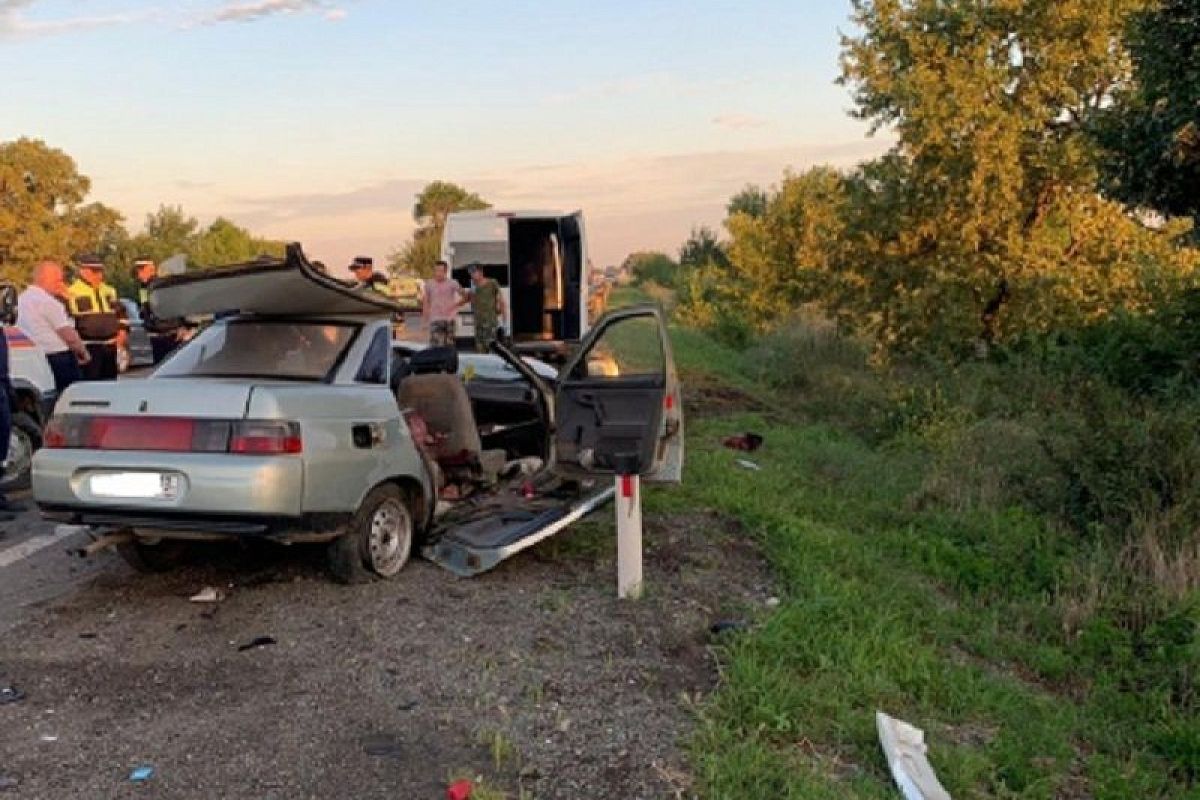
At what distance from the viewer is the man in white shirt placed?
8469mm

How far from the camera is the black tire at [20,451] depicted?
838cm

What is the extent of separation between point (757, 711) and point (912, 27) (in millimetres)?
13449

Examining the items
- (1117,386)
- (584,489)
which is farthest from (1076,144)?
(584,489)

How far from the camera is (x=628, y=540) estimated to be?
5.30m

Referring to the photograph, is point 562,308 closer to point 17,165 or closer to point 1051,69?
point 1051,69

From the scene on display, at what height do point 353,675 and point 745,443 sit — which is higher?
point 353,675

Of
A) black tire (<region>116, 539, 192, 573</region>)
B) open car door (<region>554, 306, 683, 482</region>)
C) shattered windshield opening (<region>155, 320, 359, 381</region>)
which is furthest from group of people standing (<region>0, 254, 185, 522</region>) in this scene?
open car door (<region>554, 306, 683, 482</region>)

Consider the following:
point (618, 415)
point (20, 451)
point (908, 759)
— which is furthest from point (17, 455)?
point (908, 759)

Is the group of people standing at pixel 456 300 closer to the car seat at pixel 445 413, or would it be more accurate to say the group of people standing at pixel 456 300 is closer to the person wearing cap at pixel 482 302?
the person wearing cap at pixel 482 302

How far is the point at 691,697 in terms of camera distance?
4.21m

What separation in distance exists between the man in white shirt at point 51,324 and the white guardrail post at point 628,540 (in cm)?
562

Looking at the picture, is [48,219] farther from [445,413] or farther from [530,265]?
[445,413]

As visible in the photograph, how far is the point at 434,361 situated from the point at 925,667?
10.7ft

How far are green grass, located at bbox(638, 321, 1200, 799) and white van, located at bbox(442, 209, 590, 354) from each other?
8132 mm
